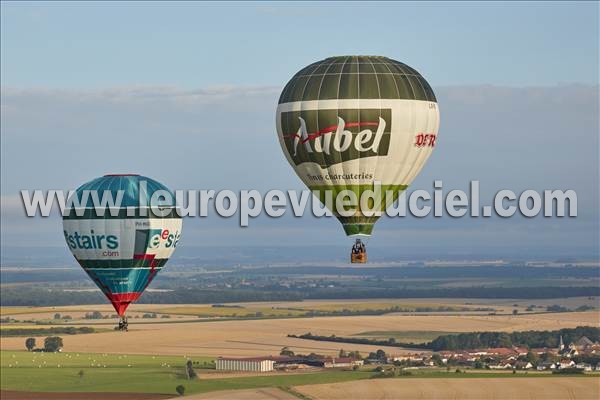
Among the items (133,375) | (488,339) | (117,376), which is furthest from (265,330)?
(117,376)

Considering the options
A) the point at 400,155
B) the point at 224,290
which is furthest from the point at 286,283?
the point at 400,155

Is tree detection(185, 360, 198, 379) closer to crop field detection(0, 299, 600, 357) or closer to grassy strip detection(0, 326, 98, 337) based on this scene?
crop field detection(0, 299, 600, 357)

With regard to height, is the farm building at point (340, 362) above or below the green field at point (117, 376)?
above

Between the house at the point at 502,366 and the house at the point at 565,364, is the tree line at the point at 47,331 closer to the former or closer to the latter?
the house at the point at 502,366

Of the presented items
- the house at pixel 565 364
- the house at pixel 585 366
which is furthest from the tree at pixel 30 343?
the house at pixel 585 366

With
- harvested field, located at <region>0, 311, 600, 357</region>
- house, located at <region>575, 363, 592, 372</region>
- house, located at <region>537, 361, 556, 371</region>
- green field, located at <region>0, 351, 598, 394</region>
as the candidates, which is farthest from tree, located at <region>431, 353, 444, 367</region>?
house, located at <region>575, 363, 592, 372</region>

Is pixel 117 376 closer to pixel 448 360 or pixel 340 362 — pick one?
pixel 340 362
